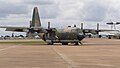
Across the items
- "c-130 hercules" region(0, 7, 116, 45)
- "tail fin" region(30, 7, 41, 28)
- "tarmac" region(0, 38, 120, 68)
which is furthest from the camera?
"tail fin" region(30, 7, 41, 28)

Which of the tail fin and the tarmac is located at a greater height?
the tail fin

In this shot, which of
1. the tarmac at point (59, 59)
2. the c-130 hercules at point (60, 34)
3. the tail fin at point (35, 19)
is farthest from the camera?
the tail fin at point (35, 19)

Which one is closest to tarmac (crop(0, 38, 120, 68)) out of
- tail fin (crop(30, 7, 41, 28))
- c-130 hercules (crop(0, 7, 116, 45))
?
c-130 hercules (crop(0, 7, 116, 45))

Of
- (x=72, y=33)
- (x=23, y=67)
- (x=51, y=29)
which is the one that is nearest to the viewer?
(x=23, y=67)

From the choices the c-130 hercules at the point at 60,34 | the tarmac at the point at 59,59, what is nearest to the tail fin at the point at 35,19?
the c-130 hercules at the point at 60,34

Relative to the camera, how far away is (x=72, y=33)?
5519 cm

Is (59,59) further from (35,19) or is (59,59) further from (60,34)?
(35,19)

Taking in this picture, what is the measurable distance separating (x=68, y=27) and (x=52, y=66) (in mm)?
39890

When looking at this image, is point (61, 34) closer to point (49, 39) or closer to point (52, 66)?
point (49, 39)

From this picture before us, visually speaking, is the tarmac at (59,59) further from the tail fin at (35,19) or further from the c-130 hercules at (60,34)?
the tail fin at (35,19)

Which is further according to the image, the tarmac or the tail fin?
the tail fin

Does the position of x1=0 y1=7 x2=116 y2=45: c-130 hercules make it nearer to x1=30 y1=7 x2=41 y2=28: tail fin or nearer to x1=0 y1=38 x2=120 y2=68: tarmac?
x1=30 y1=7 x2=41 y2=28: tail fin

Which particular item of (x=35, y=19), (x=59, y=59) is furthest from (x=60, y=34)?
(x=59, y=59)

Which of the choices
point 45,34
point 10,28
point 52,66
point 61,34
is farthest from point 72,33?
point 52,66
